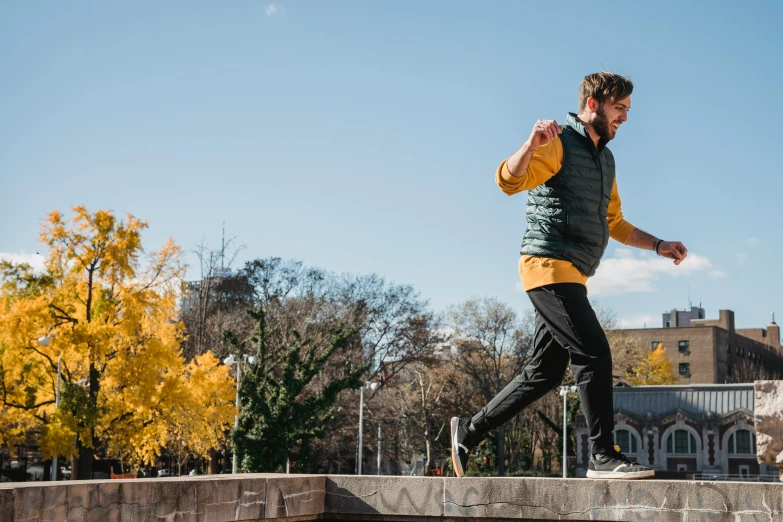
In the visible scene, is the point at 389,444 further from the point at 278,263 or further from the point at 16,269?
the point at 16,269

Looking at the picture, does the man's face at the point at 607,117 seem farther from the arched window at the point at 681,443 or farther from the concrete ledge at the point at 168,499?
the arched window at the point at 681,443

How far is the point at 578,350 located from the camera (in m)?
4.48

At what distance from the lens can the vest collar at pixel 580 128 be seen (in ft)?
15.6

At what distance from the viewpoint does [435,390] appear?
53.4 metres

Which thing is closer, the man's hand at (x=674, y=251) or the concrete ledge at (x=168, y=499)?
the concrete ledge at (x=168, y=499)

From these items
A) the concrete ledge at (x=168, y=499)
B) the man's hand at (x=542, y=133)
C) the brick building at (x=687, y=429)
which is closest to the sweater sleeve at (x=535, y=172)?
the man's hand at (x=542, y=133)

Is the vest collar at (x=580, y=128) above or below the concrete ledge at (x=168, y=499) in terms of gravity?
above

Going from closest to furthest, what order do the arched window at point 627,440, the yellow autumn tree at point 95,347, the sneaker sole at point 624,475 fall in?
the sneaker sole at point 624,475, the yellow autumn tree at point 95,347, the arched window at point 627,440

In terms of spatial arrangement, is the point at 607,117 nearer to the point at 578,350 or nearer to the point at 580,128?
the point at 580,128

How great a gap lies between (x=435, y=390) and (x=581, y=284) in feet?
162

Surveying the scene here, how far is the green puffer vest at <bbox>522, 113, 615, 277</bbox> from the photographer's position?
4.57 metres

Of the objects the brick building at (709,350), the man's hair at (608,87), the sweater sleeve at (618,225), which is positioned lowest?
the sweater sleeve at (618,225)

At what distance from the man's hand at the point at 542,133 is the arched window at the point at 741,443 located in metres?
54.0

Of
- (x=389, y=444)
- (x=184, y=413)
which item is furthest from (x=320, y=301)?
(x=184, y=413)
